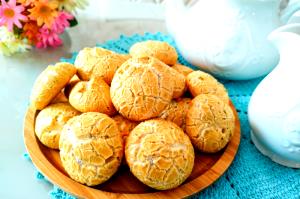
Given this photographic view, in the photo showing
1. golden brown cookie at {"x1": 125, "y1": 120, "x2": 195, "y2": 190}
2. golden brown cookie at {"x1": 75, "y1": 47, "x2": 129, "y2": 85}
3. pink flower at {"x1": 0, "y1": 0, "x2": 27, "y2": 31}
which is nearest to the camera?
golden brown cookie at {"x1": 125, "y1": 120, "x2": 195, "y2": 190}

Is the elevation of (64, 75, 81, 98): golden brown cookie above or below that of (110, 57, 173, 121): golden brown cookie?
below

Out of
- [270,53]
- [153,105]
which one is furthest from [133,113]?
[270,53]

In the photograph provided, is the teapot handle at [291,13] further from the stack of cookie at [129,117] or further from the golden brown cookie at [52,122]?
the golden brown cookie at [52,122]

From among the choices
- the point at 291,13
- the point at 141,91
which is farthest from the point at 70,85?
the point at 291,13

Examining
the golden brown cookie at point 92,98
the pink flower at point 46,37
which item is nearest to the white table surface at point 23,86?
the pink flower at point 46,37

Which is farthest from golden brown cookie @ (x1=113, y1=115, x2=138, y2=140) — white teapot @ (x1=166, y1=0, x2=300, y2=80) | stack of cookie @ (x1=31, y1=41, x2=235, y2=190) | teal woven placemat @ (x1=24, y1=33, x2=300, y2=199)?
white teapot @ (x1=166, y1=0, x2=300, y2=80)

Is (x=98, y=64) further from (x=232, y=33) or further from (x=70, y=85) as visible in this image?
(x=232, y=33)

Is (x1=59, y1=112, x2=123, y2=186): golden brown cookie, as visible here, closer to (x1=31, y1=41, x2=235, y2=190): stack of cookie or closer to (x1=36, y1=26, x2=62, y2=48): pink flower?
(x1=31, y1=41, x2=235, y2=190): stack of cookie

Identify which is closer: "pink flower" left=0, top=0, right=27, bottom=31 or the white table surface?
the white table surface
